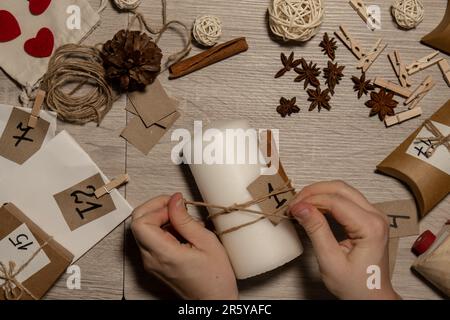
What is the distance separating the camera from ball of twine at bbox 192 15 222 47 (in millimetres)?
1058

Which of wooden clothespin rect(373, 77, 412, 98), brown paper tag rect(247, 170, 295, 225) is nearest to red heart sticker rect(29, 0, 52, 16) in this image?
brown paper tag rect(247, 170, 295, 225)

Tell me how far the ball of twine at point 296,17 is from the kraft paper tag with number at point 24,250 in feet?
1.95

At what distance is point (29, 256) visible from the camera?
104 centimetres

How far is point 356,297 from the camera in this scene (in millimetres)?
910

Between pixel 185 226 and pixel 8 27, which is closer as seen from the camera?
pixel 185 226

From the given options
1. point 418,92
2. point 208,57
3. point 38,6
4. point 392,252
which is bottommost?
point 392,252

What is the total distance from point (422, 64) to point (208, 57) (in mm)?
414

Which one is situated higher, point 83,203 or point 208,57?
point 208,57

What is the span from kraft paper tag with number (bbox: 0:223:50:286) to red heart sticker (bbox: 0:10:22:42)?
0.37 meters

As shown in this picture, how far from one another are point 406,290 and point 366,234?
235 mm

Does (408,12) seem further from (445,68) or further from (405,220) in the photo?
(405,220)

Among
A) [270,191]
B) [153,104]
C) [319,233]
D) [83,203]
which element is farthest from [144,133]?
[319,233]

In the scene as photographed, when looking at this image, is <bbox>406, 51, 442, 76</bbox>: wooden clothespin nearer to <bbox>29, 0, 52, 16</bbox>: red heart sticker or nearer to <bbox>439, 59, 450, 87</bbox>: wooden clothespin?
<bbox>439, 59, 450, 87</bbox>: wooden clothespin

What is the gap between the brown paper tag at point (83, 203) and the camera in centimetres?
106
